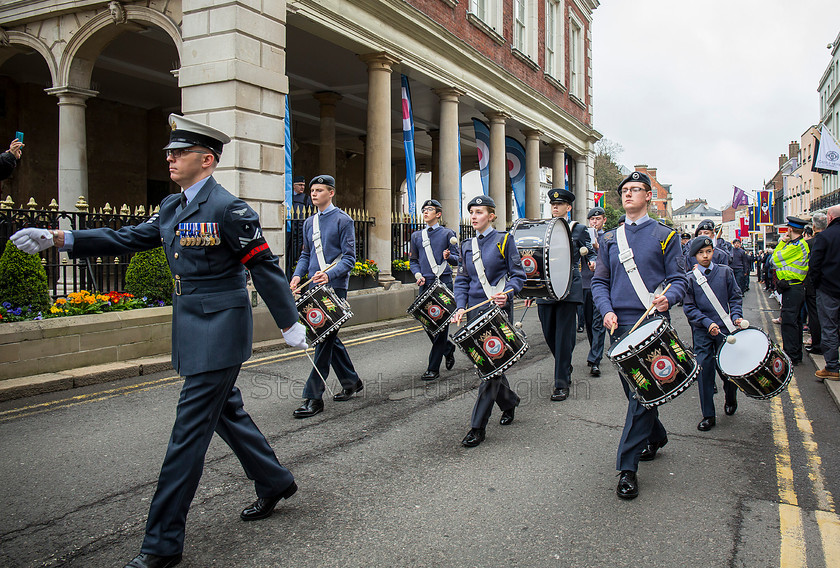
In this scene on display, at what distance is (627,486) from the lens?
4.07m

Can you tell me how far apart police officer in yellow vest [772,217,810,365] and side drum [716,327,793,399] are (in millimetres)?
4211

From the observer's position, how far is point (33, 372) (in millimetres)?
7078

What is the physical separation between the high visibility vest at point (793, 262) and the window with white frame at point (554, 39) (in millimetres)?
16839

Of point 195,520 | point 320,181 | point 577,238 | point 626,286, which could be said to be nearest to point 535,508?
point 626,286

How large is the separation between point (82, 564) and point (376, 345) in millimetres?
7230

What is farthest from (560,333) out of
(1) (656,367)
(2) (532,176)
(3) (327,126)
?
(2) (532,176)

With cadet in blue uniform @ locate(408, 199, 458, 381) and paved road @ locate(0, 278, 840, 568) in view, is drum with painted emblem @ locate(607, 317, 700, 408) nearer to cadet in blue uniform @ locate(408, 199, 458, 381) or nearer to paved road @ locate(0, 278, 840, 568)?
paved road @ locate(0, 278, 840, 568)

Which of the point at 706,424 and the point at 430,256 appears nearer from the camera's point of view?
the point at 706,424

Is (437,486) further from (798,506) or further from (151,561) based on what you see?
(798,506)

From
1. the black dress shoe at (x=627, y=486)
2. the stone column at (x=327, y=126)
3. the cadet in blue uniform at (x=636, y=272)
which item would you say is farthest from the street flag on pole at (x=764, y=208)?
the black dress shoe at (x=627, y=486)

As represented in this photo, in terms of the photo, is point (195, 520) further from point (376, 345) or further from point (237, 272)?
point (376, 345)

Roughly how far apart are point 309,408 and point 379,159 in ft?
30.0

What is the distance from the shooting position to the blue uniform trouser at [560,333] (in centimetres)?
686

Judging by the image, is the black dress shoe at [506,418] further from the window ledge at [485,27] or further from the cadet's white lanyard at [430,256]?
the window ledge at [485,27]
